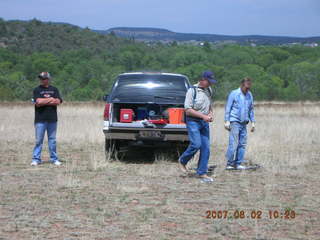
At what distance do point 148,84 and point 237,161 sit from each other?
8.35 ft

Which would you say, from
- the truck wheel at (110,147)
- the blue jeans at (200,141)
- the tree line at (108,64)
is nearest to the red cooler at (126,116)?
the truck wheel at (110,147)

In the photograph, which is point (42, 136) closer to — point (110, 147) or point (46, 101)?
point (46, 101)

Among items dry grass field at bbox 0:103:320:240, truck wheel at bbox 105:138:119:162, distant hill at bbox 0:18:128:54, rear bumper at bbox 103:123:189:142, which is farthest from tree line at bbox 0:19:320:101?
rear bumper at bbox 103:123:189:142

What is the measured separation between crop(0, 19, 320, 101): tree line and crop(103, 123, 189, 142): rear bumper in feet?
103

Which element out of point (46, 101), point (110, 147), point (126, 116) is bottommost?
point (110, 147)

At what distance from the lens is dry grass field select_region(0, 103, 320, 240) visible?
6.51 metres

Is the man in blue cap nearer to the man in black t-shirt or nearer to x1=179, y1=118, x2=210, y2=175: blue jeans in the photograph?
x1=179, y1=118, x2=210, y2=175: blue jeans

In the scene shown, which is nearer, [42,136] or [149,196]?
[149,196]

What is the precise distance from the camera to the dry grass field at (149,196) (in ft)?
21.4

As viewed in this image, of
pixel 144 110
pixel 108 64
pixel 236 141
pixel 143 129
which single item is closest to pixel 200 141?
pixel 236 141

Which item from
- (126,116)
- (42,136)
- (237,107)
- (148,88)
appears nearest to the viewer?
(237,107)

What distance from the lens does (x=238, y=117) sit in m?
10.9

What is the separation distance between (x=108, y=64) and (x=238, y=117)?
75.8 metres

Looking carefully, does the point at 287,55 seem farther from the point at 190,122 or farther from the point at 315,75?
the point at 190,122
